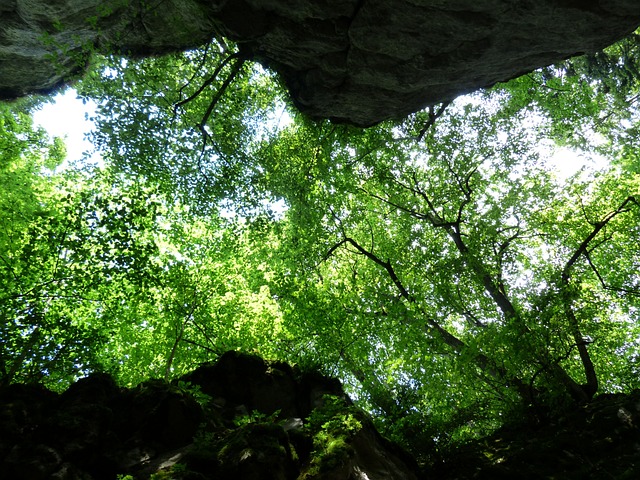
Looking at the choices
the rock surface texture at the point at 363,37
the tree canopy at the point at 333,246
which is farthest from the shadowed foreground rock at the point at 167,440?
the rock surface texture at the point at 363,37

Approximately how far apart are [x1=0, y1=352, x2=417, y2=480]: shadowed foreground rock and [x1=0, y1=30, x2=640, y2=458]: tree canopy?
2800 millimetres

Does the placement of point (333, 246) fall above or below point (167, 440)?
above

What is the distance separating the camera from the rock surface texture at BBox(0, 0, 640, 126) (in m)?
10.0

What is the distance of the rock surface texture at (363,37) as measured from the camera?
10023mm

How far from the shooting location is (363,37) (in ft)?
36.0

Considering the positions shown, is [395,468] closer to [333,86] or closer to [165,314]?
[333,86]

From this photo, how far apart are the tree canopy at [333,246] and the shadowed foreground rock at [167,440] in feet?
9.19

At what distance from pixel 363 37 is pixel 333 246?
9.22 m

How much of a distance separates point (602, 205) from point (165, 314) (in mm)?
21926

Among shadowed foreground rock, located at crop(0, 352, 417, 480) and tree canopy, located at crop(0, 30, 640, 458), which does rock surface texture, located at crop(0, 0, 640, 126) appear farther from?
shadowed foreground rock, located at crop(0, 352, 417, 480)

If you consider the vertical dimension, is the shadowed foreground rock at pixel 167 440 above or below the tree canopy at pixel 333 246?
below

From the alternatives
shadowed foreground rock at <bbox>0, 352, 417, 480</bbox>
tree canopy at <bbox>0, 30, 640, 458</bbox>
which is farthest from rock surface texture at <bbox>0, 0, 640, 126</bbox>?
shadowed foreground rock at <bbox>0, 352, 417, 480</bbox>

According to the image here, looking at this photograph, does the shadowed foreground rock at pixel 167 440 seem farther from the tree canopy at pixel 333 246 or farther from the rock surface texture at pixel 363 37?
the rock surface texture at pixel 363 37

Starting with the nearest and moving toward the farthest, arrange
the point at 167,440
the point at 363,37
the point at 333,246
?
the point at 167,440, the point at 363,37, the point at 333,246
